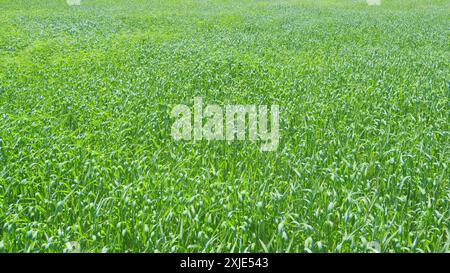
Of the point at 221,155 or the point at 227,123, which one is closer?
the point at 221,155

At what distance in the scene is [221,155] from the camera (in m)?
6.69

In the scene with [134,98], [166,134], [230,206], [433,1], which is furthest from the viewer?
[433,1]

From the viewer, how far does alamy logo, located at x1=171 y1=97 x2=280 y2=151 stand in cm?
718

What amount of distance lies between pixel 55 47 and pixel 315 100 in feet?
36.6

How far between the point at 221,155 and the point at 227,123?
4.26 ft

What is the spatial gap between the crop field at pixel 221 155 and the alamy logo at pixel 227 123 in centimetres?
18

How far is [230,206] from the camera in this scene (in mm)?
4707

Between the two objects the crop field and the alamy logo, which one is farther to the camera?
the alamy logo

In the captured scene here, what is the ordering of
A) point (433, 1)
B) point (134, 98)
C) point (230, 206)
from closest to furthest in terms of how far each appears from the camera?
point (230, 206)
point (134, 98)
point (433, 1)

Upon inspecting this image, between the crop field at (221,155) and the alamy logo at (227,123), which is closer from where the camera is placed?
the crop field at (221,155)

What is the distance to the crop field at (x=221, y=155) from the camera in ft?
14.1

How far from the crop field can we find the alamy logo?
183 mm
